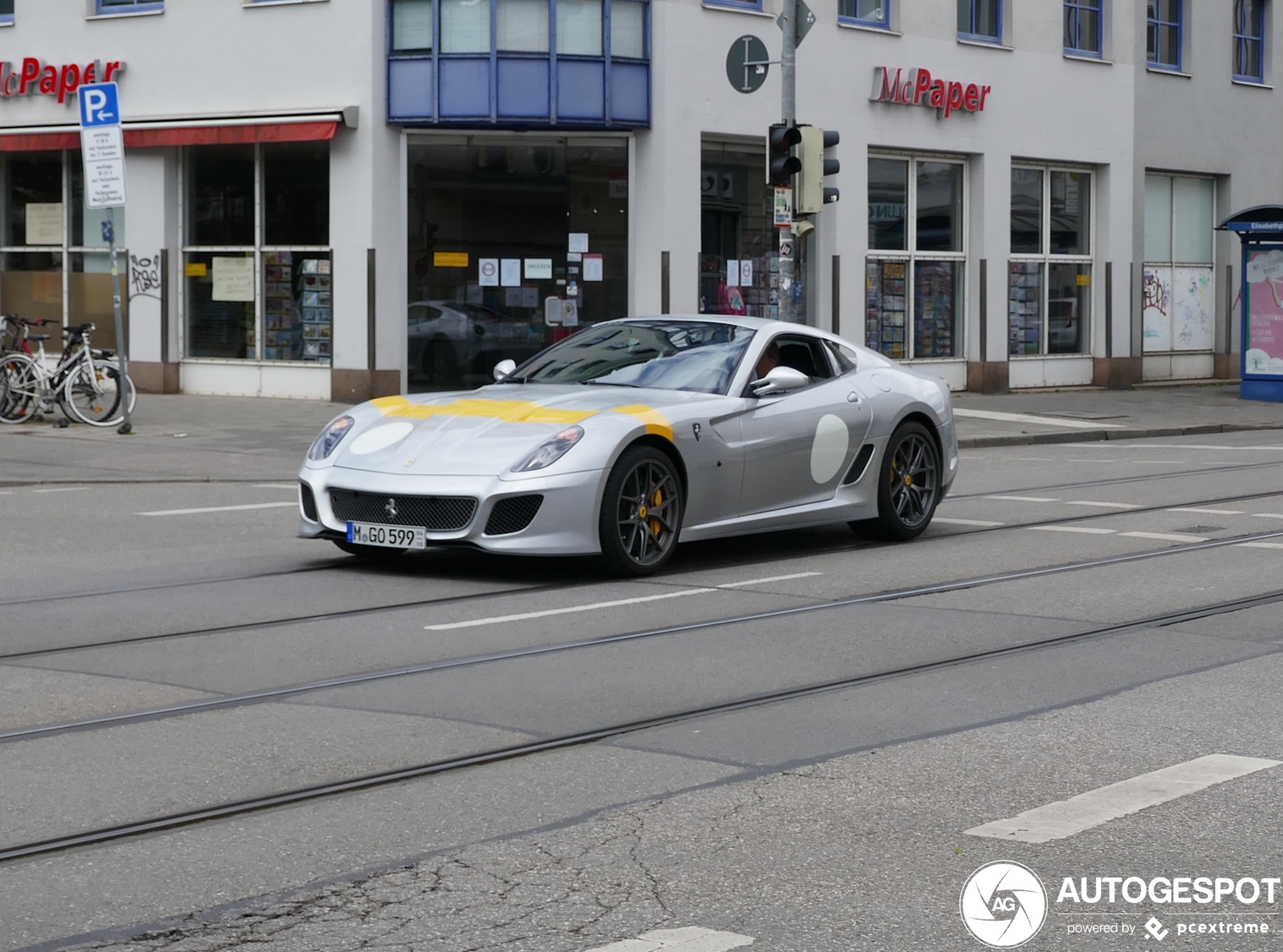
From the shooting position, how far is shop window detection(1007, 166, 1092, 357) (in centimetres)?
3127

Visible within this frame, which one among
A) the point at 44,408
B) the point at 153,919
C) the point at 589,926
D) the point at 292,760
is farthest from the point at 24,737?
the point at 44,408

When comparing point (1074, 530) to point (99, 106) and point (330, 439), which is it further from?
point (99, 106)

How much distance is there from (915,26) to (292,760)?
2478 cm

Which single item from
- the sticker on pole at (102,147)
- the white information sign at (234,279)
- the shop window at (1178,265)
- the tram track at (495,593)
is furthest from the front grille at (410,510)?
the shop window at (1178,265)

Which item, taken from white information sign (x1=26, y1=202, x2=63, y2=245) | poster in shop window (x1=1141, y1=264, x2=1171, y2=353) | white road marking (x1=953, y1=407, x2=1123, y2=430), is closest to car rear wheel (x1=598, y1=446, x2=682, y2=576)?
white road marking (x1=953, y1=407, x2=1123, y2=430)

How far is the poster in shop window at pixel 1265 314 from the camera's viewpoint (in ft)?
101

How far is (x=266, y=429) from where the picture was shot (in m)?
20.8

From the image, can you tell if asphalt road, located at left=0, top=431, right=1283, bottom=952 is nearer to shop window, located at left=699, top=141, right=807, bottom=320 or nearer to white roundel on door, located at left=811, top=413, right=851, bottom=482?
white roundel on door, located at left=811, top=413, right=851, bottom=482

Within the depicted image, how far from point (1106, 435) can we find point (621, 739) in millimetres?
18376

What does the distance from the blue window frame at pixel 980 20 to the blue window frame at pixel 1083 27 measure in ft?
6.01

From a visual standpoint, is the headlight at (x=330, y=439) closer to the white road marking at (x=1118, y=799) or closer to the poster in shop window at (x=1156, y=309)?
the white road marking at (x=1118, y=799)

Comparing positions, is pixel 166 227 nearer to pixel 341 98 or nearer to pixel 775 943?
pixel 341 98

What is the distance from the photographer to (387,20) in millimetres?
24547

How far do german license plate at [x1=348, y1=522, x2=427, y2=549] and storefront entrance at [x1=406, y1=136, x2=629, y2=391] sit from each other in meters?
15.2
